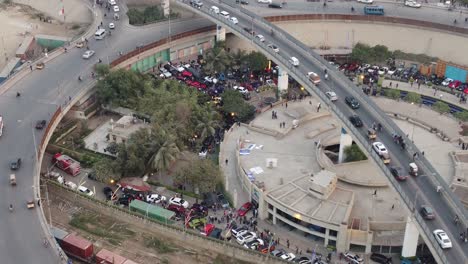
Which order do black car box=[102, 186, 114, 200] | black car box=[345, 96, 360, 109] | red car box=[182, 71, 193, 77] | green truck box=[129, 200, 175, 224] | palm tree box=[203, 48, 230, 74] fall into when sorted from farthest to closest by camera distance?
palm tree box=[203, 48, 230, 74]
red car box=[182, 71, 193, 77]
black car box=[345, 96, 360, 109]
black car box=[102, 186, 114, 200]
green truck box=[129, 200, 175, 224]

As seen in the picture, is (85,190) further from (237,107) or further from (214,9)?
(214,9)

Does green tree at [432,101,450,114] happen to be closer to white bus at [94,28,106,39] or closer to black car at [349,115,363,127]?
black car at [349,115,363,127]

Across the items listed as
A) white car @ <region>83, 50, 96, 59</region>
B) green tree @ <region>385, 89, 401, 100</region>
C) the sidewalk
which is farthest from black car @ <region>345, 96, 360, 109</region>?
white car @ <region>83, 50, 96, 59</region>

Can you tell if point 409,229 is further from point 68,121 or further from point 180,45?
point 180,45

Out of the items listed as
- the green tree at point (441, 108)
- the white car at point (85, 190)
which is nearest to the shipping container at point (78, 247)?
the white car at point (85, 190)

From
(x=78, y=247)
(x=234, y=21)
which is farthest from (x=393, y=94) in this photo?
(x=78, y=247)

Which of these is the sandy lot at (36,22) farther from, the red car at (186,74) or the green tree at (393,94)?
the green tree at (393,94)
